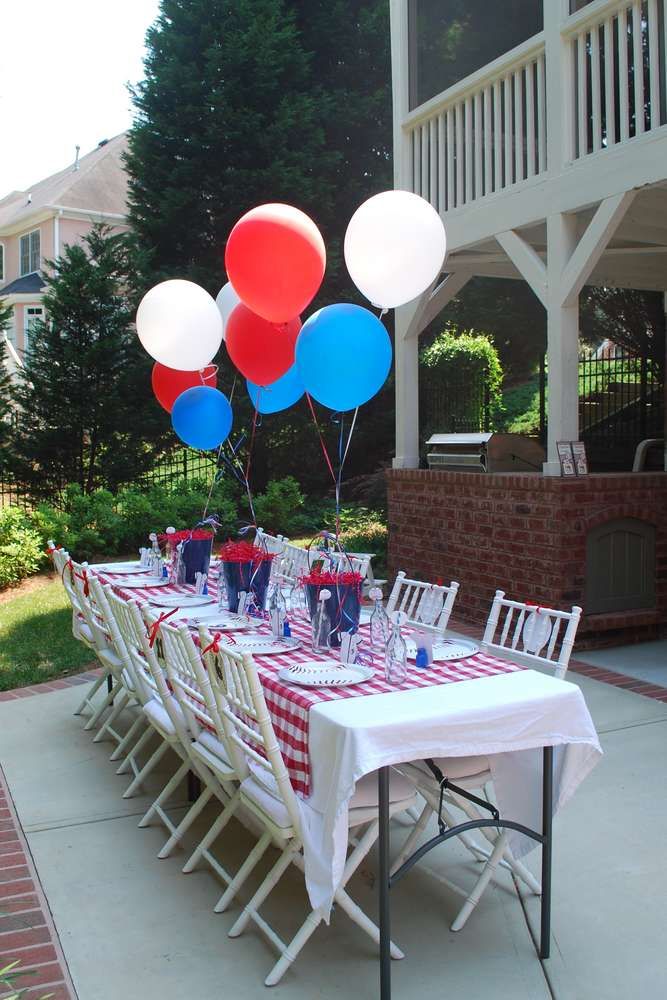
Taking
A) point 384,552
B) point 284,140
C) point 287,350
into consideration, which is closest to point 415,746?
point 287,350

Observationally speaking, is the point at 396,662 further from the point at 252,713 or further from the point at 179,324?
the point at 179,324

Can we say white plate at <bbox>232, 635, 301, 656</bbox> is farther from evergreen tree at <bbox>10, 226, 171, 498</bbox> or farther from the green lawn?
evergreen tree at <bbox>10, 226, 171, 498</bbox>

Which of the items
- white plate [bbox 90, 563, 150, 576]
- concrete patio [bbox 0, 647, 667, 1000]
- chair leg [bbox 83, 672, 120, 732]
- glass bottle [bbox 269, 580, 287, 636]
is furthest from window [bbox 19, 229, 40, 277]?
glass bottle [bbox 269, 580, 287, 636]

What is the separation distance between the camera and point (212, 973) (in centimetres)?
274

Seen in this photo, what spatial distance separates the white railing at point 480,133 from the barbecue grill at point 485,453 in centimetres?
196

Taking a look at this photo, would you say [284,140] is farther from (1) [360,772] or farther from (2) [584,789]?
(1) [360,772]

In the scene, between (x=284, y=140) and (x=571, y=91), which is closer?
(x=571, y=91)

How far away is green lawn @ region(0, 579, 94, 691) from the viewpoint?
21.0 ft

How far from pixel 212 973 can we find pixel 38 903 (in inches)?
30.5

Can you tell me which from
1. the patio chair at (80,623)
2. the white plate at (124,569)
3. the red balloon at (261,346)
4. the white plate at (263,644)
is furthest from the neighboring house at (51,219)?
the white plate at (263,644)

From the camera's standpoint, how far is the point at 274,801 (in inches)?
112

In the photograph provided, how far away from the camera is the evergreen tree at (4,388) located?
479 inches

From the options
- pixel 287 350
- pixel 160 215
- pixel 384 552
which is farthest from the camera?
pixel 160 215

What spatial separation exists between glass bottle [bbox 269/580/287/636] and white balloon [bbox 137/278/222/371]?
202 centimetres
